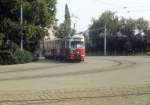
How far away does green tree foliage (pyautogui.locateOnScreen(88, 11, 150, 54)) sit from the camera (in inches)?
4257

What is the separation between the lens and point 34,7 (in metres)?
60.2

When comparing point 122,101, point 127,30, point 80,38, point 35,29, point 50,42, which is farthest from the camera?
point 127,30

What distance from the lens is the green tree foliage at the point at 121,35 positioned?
10812 cm

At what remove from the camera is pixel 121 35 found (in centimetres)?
11231

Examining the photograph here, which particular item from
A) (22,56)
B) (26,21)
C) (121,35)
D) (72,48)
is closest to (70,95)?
(72,48)

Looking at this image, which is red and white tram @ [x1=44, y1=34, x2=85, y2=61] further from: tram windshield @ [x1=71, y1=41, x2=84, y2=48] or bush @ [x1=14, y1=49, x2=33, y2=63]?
bush @ [x1=14, y1=49, x2=33, y2=63]

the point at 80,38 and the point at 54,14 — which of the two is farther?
the point at 54,14

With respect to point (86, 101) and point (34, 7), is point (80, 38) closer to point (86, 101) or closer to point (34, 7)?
point (34, 7)

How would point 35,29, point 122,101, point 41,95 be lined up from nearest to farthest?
1. point 122,101
2. point 41,95
3. point 35,29

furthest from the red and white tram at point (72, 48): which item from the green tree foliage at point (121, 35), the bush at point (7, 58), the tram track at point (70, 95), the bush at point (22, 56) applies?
the green tree foliage at point (121, 35)

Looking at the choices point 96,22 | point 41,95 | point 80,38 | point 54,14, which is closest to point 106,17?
point 96,22

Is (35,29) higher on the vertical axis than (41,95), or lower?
higher

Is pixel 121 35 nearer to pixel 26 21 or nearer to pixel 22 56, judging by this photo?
pixel 26 21

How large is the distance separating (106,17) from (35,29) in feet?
225
